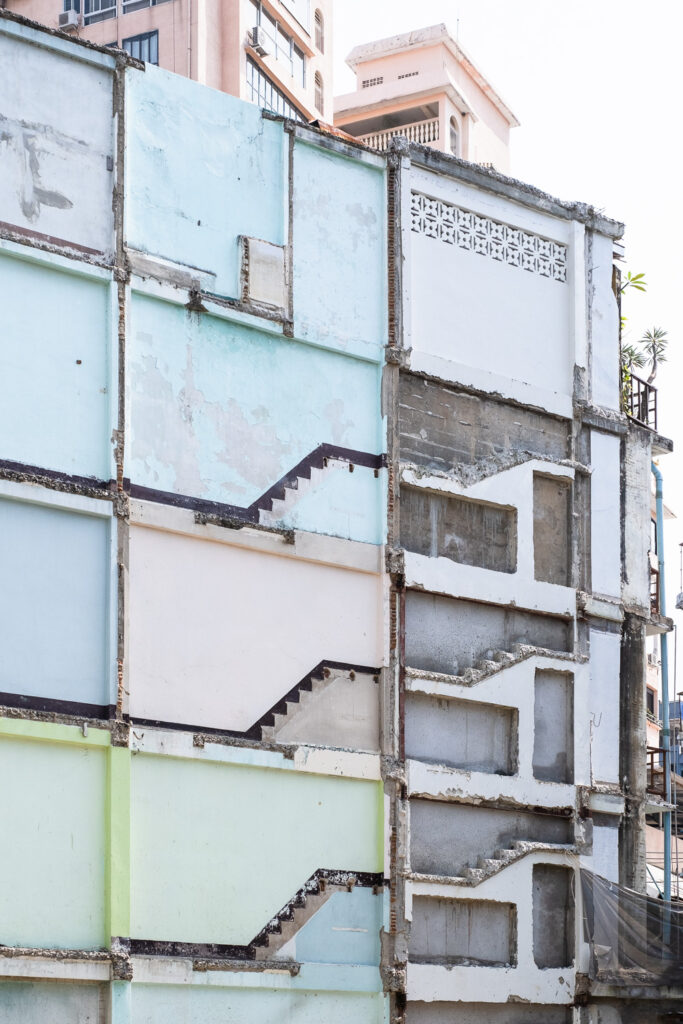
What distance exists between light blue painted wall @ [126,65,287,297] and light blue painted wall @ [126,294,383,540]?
23.7 inches

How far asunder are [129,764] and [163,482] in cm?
243

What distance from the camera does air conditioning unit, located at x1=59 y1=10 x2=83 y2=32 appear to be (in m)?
33.2

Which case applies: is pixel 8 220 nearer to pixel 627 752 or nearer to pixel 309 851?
pixel 309 851

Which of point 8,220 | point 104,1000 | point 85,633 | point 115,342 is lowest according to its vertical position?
point 104,1000

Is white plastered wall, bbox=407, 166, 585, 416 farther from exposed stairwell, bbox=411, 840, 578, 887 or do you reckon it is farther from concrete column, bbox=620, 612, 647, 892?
exposed stairwell, bbox=411, 840, 578, 887

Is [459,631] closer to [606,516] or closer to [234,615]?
[606,516]

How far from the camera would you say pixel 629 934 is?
1625 centimetres

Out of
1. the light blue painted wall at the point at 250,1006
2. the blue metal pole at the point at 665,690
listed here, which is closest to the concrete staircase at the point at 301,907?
the light blue painted wall at the point at 250,1006

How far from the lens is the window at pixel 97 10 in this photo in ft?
109

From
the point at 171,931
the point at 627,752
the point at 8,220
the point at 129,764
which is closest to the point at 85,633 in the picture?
the point at 129,764

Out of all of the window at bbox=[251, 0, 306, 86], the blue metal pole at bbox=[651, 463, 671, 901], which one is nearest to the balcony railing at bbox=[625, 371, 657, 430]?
the blue metal pole at bbox=[651, 463, 671, 901]

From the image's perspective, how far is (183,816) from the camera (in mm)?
14172

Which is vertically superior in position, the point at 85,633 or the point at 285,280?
the point at 285,280

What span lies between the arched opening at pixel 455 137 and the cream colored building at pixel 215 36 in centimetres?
704
